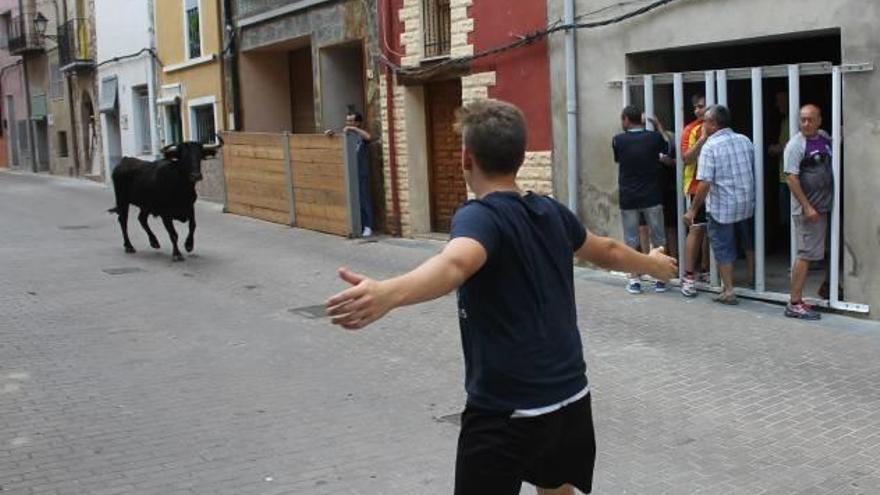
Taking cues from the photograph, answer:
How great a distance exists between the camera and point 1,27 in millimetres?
41312

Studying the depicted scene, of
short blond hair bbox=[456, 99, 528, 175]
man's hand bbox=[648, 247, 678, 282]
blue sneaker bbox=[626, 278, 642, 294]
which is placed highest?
short blond hair bbox=[456, 99, 528, 175]

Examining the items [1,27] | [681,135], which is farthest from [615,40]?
[1,27]

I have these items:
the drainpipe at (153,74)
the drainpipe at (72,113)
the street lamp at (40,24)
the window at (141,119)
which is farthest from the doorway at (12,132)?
the drainpipe at (153,74)

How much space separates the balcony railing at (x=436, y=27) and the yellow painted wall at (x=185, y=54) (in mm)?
8460

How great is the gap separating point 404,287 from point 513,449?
0.69 m

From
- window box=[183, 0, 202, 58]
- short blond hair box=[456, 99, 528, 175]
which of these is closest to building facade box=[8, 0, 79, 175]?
window box=[183, 0, 202, 58]

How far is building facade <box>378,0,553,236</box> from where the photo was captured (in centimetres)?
1182

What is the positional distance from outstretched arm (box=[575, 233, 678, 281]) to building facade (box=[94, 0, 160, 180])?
23620 mm

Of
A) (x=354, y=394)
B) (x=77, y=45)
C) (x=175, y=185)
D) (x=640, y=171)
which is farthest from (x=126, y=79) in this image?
(x=354, y=394)

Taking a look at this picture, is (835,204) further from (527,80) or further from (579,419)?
(579,419)

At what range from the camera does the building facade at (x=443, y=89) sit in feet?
38.8

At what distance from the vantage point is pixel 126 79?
2788 cm

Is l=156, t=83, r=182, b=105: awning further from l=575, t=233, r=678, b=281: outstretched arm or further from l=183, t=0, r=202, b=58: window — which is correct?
l=575, t=233, r=678, b=281: outstretched arm

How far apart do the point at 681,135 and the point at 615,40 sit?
4.87 feet
